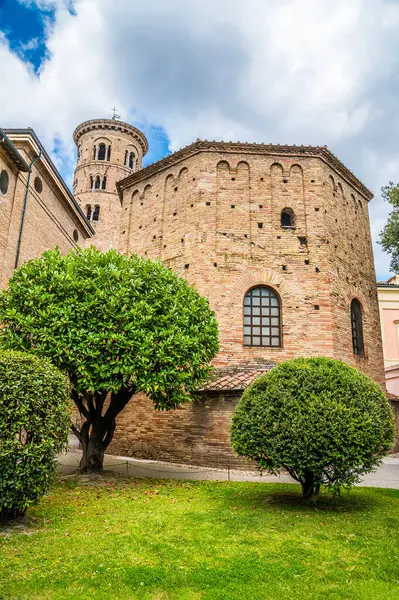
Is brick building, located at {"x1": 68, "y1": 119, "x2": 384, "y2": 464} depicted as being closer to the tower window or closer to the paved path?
the paved path

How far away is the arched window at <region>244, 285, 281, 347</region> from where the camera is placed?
1533 cm

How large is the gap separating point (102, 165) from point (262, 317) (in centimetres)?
3427

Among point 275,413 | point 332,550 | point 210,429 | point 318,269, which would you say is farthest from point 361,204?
point 332,550

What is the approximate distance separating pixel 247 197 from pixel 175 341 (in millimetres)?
8517

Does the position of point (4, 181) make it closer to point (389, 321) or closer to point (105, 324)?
point (105, 324)

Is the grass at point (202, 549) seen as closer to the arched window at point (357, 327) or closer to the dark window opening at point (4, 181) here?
the arched window at point (357, 327)

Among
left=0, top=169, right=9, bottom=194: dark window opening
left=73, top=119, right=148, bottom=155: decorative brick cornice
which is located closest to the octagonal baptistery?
left=0, top=169, right=9, bottom=194: dark window opening

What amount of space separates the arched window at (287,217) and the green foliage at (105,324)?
7.37 meters

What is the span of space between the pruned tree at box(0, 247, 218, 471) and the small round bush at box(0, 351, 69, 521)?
285 centimetres

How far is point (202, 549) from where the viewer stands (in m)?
5.63

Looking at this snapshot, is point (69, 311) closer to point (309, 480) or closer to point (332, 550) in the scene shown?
point (309, 480)

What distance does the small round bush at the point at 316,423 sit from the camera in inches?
281

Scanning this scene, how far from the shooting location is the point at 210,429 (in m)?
12.8

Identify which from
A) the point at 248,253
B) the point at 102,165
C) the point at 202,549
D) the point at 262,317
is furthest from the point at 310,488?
the point at 102,165
